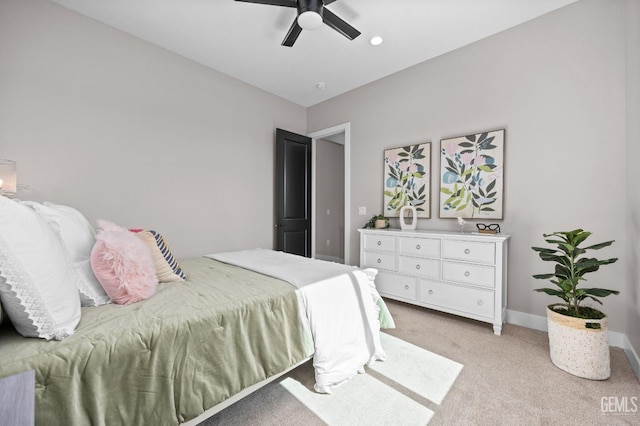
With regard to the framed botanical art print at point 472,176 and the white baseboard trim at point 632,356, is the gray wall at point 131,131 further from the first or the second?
the white baseboard trim at point 632,356

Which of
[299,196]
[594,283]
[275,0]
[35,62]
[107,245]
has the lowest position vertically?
[594,283]

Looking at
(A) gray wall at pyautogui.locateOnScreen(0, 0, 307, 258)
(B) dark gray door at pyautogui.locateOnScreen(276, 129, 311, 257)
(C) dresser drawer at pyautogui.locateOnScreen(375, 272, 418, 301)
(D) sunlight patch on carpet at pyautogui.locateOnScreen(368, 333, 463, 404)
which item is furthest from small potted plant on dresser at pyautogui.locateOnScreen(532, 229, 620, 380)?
(A) gray wall at pyautogui.locateOnScreen(0, 0, 307, 258)

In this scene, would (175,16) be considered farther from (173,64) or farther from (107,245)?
(107,245)

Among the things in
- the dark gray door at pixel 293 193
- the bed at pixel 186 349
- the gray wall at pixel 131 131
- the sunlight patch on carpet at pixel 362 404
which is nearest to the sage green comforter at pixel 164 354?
the bed at pixel 186 349

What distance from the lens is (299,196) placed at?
13.1ft

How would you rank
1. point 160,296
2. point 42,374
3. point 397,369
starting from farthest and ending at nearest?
point 397,369
point 160,296
point 42,374

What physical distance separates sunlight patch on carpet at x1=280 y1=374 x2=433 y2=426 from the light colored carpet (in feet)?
0.05

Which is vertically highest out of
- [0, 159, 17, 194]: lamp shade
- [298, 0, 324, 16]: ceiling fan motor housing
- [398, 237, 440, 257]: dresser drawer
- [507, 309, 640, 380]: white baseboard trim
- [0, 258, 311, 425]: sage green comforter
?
[298, 0, 324, 16]: ceiling fan motor housing

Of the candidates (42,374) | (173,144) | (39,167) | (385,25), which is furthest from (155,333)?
(385,25)

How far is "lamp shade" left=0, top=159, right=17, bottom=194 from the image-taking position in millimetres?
1612

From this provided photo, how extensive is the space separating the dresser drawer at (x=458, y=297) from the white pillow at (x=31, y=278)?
2.62 m

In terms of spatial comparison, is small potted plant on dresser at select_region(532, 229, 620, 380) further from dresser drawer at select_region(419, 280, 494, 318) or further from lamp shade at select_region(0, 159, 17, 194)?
lamp shade at select_region(0, 159, 17, 194)

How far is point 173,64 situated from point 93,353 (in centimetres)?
300

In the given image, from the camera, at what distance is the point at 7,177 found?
1.63m
